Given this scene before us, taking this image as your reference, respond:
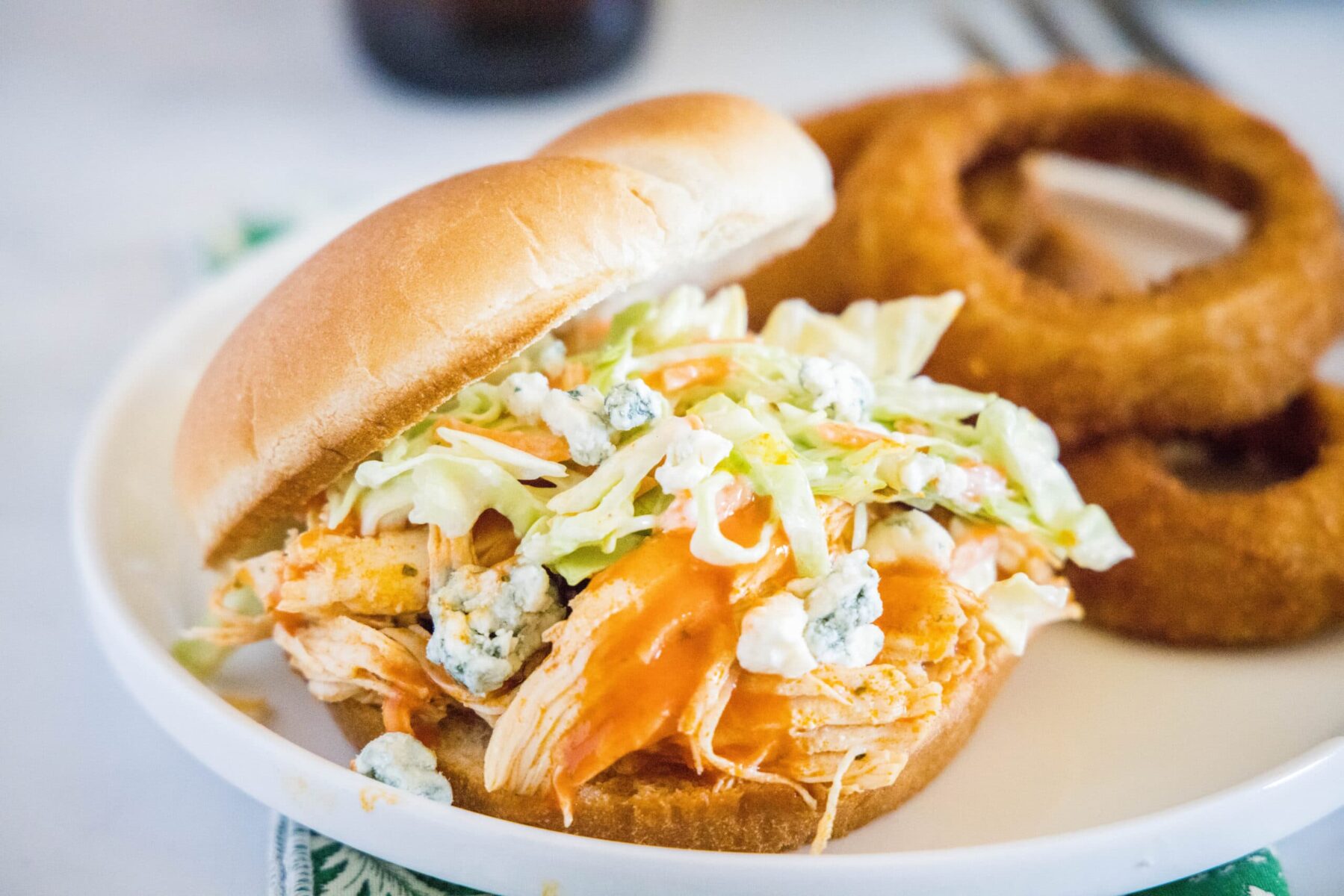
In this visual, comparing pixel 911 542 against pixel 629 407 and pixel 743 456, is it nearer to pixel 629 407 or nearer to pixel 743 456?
pixel 743 456

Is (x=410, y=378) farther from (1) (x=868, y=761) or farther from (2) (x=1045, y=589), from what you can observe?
(2) (x=1045, y=589)

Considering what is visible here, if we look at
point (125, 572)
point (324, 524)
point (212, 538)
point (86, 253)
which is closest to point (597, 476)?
point (324, 524)

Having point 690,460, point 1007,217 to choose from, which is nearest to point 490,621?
point 690,460

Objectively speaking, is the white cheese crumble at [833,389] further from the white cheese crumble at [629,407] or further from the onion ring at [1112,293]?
the onion ring at [1112,293]

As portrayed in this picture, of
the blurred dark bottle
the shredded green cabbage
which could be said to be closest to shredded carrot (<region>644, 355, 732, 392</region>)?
the shredded green cabbage

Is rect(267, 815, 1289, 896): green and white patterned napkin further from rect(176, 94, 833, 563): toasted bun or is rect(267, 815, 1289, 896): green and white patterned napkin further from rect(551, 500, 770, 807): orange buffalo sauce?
rect(176, 94, 833, 563): toasted bun
